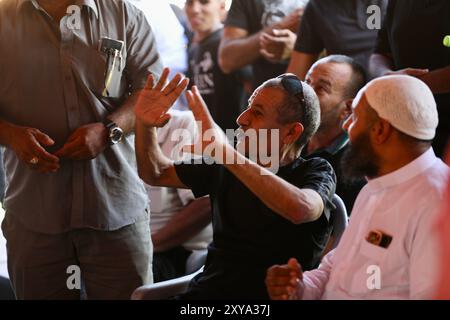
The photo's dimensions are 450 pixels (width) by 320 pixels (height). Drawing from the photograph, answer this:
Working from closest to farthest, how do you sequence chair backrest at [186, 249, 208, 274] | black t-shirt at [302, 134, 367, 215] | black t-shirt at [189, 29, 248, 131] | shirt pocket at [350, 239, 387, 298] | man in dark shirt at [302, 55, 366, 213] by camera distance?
shirt pocket at [350, 239, 387, 298] → black t-shirt at [302, 134, 367, 215] → man in dark shirt at [302, 55, 366, 213] → chair backrest at [186, 249, 208, 274] → black t-shirt at [189, 29, 248, 131]

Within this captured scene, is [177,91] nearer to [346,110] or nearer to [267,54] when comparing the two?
[346,110]

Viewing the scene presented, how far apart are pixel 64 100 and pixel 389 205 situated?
3.97 feet

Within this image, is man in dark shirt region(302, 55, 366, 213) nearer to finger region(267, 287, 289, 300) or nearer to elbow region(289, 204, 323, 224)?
elbow region(289, 204, 323, 224)

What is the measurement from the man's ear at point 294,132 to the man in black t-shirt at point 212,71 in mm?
1512

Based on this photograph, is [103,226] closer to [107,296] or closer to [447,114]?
[107,296]

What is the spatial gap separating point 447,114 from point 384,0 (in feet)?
2.33

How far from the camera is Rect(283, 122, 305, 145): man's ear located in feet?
7.60

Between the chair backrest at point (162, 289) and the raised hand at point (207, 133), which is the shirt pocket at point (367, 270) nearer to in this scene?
the raised hand at point (207, 133)

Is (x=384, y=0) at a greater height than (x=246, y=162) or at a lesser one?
greater

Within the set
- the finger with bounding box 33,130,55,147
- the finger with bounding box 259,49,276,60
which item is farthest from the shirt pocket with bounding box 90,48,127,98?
the finger with bounding box 259,49,276,60

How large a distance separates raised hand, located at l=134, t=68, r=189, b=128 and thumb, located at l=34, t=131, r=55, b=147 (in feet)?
1.08

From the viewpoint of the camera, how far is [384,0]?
10.3 ft

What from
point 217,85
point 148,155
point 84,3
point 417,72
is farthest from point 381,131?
point 217,85
